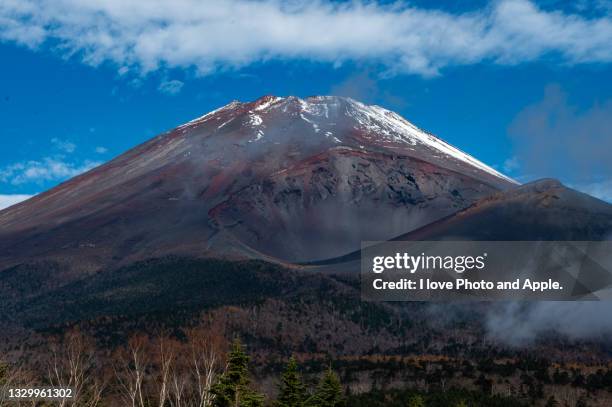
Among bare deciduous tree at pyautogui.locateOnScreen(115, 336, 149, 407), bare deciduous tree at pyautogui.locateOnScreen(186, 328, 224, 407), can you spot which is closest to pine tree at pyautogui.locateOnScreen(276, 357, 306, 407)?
bare deciduous tree at pyautogui.locateOnScreen(186, 328, 224, 407)

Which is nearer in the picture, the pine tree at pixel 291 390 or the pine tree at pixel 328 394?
the pine tree at pixel 291 390

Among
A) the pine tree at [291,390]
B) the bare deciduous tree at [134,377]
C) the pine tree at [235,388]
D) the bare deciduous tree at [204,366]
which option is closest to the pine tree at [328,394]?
the pine tree at [291,390]

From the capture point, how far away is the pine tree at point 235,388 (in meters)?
47.8

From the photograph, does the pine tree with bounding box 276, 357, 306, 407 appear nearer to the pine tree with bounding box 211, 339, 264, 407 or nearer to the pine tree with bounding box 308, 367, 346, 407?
the pine tree with bounding box 308, 367, 346, 407

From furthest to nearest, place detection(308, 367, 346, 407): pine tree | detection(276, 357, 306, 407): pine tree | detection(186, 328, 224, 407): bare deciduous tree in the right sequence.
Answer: detection(186, 328, 224, 407): bare deciduous tree → detection(308, 367, 346, 407): pine tree → detection(276, 357, 306, 407): pine tree

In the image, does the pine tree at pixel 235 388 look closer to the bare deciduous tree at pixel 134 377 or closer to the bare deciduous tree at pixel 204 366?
the bare deciduous tree at pixel 204 366

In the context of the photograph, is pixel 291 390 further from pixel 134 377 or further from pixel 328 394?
pixel 134 377

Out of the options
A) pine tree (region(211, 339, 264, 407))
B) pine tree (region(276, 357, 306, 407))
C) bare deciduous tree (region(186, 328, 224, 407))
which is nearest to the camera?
pine tree (region(211, 339, 264, 407))

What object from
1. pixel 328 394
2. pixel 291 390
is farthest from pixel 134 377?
pixel 291 390

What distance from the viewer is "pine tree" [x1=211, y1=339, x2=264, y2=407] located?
4778 centimetres

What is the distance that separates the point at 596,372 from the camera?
14962cm

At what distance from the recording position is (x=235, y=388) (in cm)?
4806

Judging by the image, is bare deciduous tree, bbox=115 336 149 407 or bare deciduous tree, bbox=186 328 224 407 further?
bare deciduous tree, bbox=115 336 149 407

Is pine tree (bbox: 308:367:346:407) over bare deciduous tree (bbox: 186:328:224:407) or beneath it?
beneath
